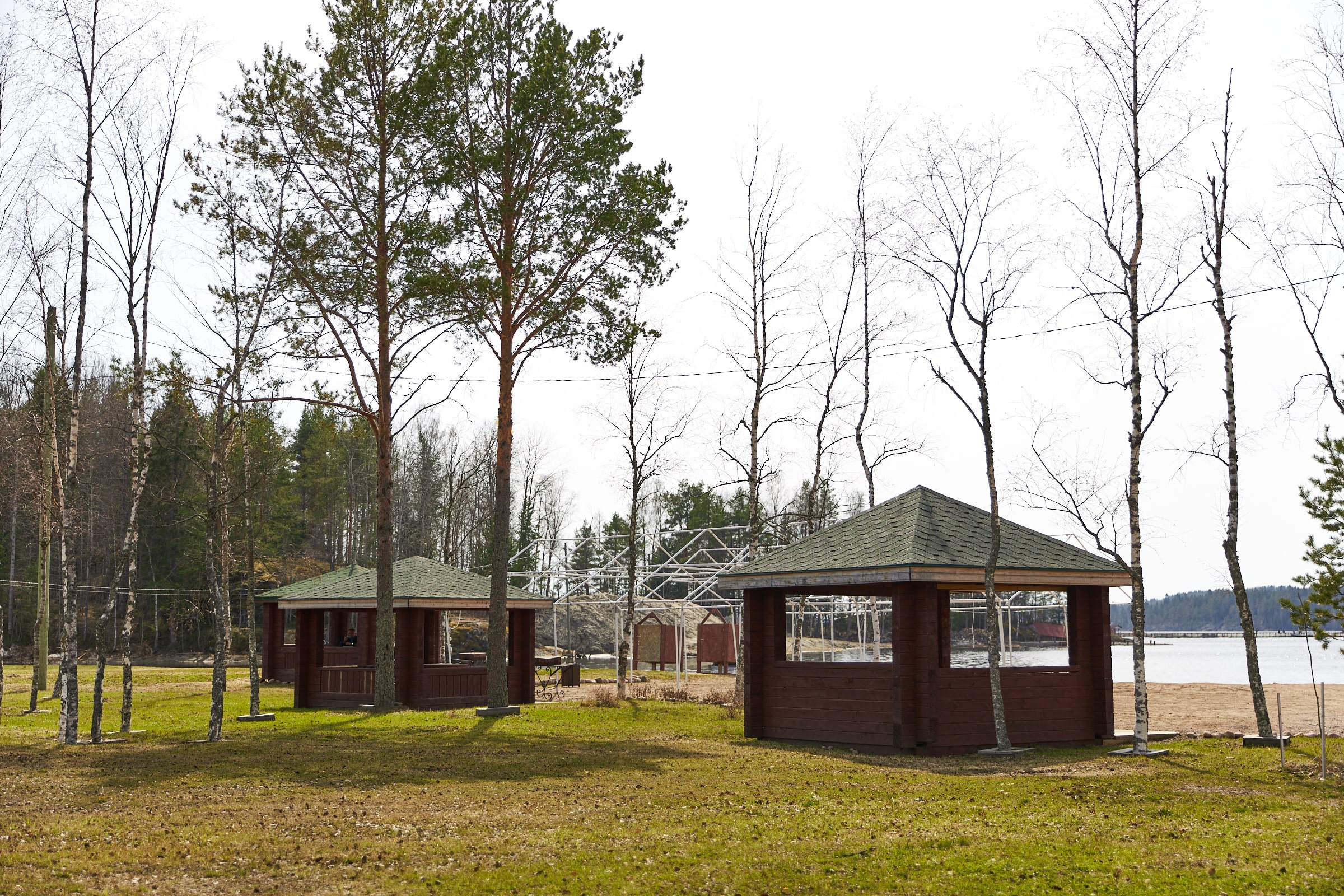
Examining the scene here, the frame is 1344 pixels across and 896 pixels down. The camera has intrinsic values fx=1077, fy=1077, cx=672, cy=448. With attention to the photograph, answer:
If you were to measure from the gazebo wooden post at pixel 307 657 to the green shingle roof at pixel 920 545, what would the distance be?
11915 mm

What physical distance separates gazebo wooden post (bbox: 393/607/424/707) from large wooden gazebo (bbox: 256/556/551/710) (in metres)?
0.02

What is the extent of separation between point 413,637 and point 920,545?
13.3 metres

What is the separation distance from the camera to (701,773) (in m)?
12.7

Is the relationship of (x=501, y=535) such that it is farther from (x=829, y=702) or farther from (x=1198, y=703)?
(x=1198, y=703)

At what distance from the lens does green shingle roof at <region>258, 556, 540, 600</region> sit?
25.0m

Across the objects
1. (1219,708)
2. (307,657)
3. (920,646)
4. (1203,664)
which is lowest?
(1203,664)

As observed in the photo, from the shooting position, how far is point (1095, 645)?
16.9m

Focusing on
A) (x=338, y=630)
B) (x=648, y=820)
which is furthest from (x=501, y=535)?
(x=338, y=630)

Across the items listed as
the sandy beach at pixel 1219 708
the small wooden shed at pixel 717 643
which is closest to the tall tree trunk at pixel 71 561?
the sandy beach at pixel 1219 708

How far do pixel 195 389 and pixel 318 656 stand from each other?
10.8 metres

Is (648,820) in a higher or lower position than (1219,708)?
higher

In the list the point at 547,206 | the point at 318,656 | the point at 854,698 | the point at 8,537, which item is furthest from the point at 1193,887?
the point at 8,537

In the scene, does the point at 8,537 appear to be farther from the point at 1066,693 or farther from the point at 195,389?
the point at 1066,693

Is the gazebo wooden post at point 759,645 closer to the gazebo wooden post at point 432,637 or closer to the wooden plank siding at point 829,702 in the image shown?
the wooden plank siding at point 829,702
